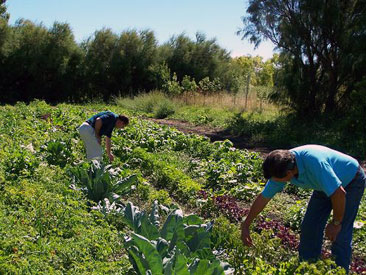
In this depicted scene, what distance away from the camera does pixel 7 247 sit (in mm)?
3771

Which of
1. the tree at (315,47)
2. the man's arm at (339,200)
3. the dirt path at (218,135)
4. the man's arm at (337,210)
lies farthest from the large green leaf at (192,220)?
the tree at (315,47)

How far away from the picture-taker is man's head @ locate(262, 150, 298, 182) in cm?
323

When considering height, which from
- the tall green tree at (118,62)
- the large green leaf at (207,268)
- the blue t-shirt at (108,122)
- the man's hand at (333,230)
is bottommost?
the large green leaf at (207,268)

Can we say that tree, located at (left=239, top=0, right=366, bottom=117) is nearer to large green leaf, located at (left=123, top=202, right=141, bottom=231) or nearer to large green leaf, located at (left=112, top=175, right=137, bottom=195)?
large green leaf, located at (left=112, top=175, right=137, bottom=195)

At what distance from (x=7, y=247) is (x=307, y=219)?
2.67 m

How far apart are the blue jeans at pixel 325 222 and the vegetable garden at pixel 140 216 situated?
273 millimetres

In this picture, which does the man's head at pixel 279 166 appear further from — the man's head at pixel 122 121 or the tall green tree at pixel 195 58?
the tall green tree at pixel 195 58

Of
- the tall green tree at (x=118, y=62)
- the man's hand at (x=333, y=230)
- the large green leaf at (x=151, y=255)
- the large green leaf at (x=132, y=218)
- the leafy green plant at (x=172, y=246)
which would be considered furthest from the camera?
the tall green tree at (x=118, y=62)

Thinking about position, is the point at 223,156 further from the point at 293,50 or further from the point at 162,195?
the point at 293,50

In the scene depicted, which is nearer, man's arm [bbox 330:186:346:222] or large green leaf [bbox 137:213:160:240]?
man's arm [bbox 330:186:346:222]

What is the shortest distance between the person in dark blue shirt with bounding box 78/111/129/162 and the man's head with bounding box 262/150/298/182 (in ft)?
11.7

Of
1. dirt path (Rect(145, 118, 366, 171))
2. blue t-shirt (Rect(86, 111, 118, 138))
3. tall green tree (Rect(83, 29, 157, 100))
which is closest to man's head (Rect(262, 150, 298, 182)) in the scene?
blue t-shirt (Rect(86, 111, 118, 138))

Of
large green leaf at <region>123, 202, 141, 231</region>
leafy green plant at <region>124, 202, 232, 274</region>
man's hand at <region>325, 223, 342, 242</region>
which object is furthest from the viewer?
large green leaf at <region>123, 202, 141, 231</region>

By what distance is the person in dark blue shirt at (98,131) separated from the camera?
667 centimetres
